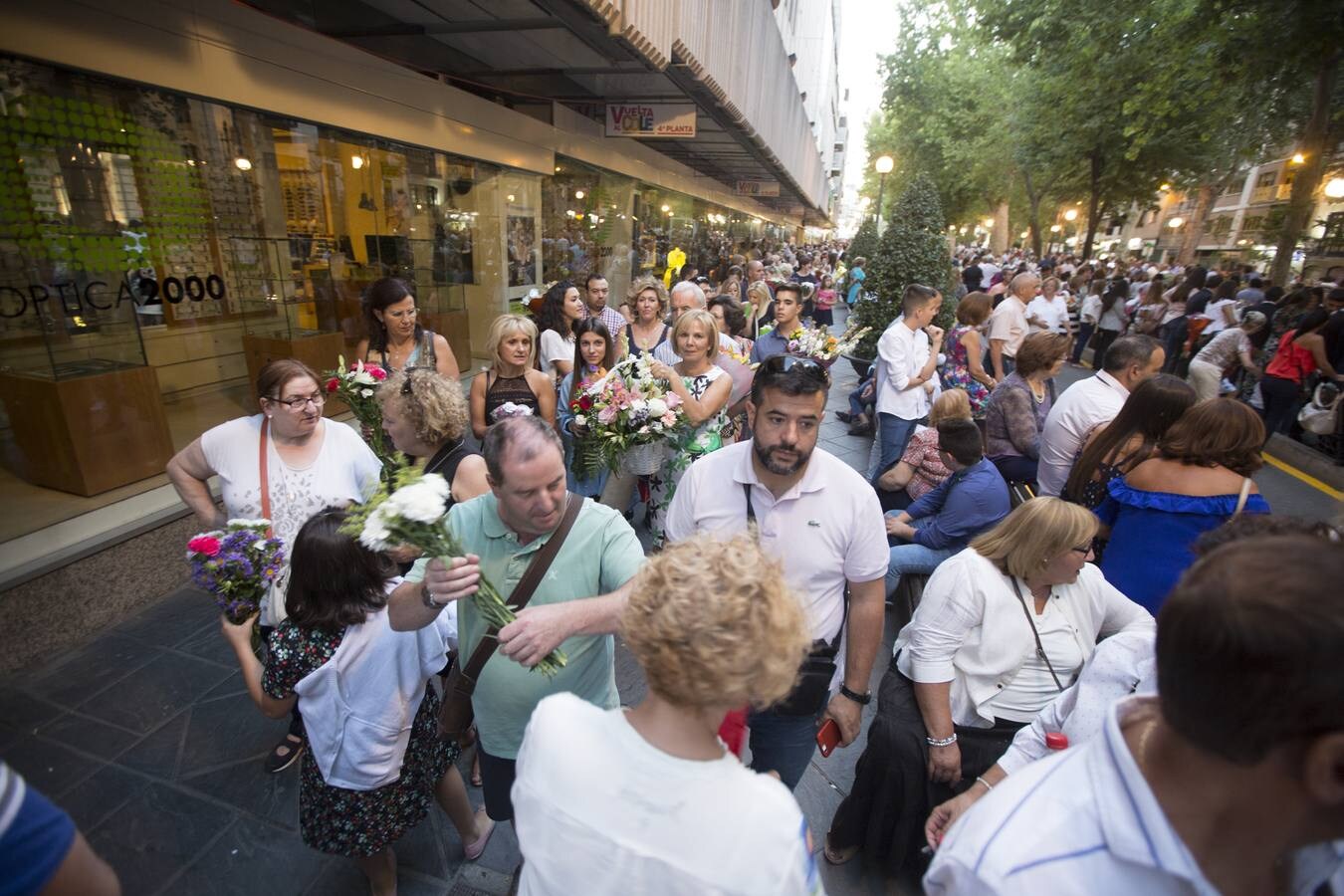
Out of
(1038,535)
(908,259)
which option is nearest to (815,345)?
(1038,535)

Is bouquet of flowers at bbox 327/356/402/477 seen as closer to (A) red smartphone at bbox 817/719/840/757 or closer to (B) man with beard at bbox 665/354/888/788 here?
(B) man with beard at bbox 665/354/888/788

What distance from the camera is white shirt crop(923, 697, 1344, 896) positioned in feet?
3.06

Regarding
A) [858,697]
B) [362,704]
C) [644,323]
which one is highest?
[644,323]

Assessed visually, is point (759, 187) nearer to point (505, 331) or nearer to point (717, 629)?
point (505, 331)

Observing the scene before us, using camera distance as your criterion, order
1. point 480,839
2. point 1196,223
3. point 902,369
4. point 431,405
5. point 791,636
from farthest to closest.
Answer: point 1196,223
point 902,369
point 431,405
point 480,839
point 791,636

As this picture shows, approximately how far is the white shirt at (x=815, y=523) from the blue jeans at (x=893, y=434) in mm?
3650

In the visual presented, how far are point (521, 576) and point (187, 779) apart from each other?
2500 millimetres

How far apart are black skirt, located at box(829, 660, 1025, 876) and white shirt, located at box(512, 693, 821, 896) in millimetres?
1525

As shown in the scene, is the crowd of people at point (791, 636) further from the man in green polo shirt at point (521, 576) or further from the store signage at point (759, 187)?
the store signage at point (759, 187)

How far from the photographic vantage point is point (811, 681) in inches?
85.9

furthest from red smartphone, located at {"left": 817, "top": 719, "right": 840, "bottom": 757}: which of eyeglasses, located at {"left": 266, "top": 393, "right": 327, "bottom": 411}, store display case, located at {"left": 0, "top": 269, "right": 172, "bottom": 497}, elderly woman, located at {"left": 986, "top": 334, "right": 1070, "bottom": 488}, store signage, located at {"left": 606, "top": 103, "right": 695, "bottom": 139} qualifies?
store signage, located at {"left": 606, "top": 103, "right": 695, "bottom": 139}

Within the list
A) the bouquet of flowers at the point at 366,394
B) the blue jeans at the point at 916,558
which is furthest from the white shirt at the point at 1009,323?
the bouquet of flowers at the point at 366,394

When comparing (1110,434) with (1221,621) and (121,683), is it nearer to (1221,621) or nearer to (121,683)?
(1221,621)

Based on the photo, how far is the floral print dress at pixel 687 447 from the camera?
4.05m
